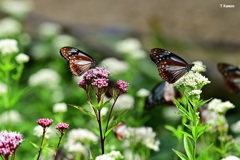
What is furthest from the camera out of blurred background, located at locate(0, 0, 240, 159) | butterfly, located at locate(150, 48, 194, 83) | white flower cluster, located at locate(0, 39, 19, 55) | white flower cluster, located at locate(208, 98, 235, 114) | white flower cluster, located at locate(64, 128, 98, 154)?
blurred background, located at locate(0, 0, 240, 159)

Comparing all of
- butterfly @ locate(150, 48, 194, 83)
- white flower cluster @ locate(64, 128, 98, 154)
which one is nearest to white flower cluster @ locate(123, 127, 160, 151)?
white flower cluster @ locate(64, 128, 98, 154)

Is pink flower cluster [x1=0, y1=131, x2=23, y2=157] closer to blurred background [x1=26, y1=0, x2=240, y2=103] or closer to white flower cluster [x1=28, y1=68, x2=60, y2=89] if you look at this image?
white flower cluster [x1=28, y1=68, x2=60, y2=89]

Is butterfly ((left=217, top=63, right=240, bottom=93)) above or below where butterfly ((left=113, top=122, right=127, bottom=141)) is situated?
above

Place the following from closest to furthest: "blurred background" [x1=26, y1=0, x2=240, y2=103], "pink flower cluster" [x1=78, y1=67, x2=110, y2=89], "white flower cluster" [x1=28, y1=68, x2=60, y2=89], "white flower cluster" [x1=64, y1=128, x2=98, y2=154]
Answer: "pink flower cluster" [x1=78, y1=67, x2=110, y2=89], "white flower cluster" [x1=64, y1=128, x2=98, y2=154], "white flower cluster" [x1=28, y1=68, x2=60, y2=89], "blurred background" [x1=26, y1=0, x2=240, y2=103]

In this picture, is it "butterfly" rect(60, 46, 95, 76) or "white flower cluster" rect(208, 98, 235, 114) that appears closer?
"butterfly" rect(60, 46, 95, 76)

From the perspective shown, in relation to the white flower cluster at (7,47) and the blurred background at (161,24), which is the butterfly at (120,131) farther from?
the blurred background at (161,24)

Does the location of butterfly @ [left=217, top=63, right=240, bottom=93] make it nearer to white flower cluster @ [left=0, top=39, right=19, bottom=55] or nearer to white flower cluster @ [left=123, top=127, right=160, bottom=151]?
white flower cluster @ [left=123, top=127, right=160, bottom=151]

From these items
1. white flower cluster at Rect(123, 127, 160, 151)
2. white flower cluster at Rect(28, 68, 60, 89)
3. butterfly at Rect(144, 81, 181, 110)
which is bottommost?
white flower cluster at Rect(28, 68, 60, 89)
